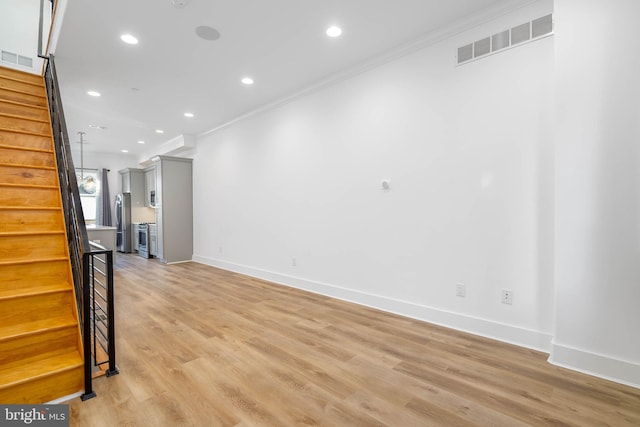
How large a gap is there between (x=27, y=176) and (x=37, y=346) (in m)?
1.77

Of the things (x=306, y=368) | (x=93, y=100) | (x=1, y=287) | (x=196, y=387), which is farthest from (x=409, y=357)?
(x=93, y=100)

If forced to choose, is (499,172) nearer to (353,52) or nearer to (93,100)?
(353,52)

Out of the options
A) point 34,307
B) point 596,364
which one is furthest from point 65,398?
point 596,364

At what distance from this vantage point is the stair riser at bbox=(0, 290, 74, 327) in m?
1.88

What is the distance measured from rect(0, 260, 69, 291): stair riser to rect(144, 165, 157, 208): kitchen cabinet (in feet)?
19.8

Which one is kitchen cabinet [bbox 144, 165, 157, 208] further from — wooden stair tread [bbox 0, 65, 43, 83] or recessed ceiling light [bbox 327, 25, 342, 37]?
recessed ceiling light [bbox 327, 25, 342, 37]

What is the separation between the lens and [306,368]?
215 cm

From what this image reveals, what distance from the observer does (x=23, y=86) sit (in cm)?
367

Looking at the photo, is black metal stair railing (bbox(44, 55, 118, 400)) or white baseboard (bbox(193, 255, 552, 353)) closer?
black metal stair railing (bbox(44, 55, 118, 400))

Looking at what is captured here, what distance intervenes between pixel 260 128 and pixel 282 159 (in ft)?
2.78

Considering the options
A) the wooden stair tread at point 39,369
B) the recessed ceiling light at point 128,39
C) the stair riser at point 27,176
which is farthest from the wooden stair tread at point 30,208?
the recessed ceiling light at point 128,39

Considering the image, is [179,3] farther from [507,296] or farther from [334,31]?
[507,296]

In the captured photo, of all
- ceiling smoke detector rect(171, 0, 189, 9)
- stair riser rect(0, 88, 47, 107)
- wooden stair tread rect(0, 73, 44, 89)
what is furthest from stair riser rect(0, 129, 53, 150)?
ceiling smoke detector rect(171, 0, 189, 9)

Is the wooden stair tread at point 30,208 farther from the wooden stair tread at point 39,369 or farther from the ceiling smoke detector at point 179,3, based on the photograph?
the ceiling smoke detector at point 179,3
